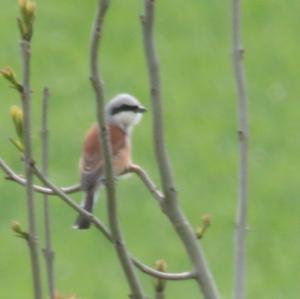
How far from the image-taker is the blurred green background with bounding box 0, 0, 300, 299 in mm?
9386

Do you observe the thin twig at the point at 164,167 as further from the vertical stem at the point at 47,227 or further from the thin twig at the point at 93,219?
the vertical stem at the point at 47,227

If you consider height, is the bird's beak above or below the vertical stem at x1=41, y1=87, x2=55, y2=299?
above

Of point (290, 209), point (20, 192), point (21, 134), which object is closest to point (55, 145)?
point (20, 192)

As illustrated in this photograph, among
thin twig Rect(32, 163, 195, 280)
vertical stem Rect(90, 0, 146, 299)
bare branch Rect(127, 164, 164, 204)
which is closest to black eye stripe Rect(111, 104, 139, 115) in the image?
bare branch Rect(127, 164, 164, 204)

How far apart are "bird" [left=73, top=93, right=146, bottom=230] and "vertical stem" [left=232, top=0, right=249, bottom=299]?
135 centimetres

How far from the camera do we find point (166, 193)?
2.80 metres

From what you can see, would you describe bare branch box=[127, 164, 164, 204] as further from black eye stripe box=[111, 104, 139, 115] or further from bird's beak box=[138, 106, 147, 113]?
black eye stripe box=[111, 104, 139, 115]

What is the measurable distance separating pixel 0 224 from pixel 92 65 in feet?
23.9

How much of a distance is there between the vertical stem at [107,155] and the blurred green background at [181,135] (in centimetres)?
603

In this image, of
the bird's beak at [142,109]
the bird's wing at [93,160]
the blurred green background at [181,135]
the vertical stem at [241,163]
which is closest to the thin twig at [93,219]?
the vertical stem at [241,163]

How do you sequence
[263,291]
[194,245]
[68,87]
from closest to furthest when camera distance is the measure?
1. [194,245]
2. [263,291]
3. [68,87]

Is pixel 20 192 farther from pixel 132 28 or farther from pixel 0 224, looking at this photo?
pixel 132 28

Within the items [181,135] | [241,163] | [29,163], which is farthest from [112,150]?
[181,135]

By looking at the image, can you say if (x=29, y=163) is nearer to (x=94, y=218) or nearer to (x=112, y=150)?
(x=94, y=218)
